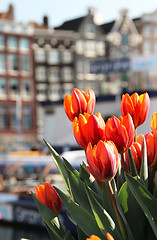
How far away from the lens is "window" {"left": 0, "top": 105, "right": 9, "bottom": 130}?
33.9m

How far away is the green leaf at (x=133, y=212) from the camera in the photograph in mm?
1118

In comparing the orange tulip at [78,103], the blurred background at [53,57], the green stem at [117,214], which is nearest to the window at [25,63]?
the blurred background at [53,57]

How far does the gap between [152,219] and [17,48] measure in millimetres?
34428

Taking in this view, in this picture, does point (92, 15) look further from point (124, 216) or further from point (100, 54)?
point (124, 216)

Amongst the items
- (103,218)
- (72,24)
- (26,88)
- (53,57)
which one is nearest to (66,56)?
(53,57)

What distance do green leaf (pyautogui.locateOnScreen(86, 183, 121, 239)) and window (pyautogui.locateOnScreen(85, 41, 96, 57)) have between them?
35.7 m

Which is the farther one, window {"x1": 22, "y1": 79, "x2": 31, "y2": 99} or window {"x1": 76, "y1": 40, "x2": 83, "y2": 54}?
window {"x1": 76, "y1": 40, "x2": 83, "y2": 54}

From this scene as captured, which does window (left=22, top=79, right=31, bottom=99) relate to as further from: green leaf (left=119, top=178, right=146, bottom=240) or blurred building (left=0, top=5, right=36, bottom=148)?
green leaf (left=119, top=178, right=146, bottom=240)

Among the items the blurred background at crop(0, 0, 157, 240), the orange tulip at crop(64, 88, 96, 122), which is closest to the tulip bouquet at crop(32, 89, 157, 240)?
→ the orange tulip at crop(64, 88, 96, 122)

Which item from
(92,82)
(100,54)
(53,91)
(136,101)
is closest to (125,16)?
(100,54)

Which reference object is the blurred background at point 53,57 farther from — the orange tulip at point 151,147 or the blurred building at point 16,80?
the orange tulip at point 151,147

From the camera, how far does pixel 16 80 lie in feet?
113

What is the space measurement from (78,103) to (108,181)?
0.29 meters

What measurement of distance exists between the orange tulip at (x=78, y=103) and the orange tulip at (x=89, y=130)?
4.3 inches
